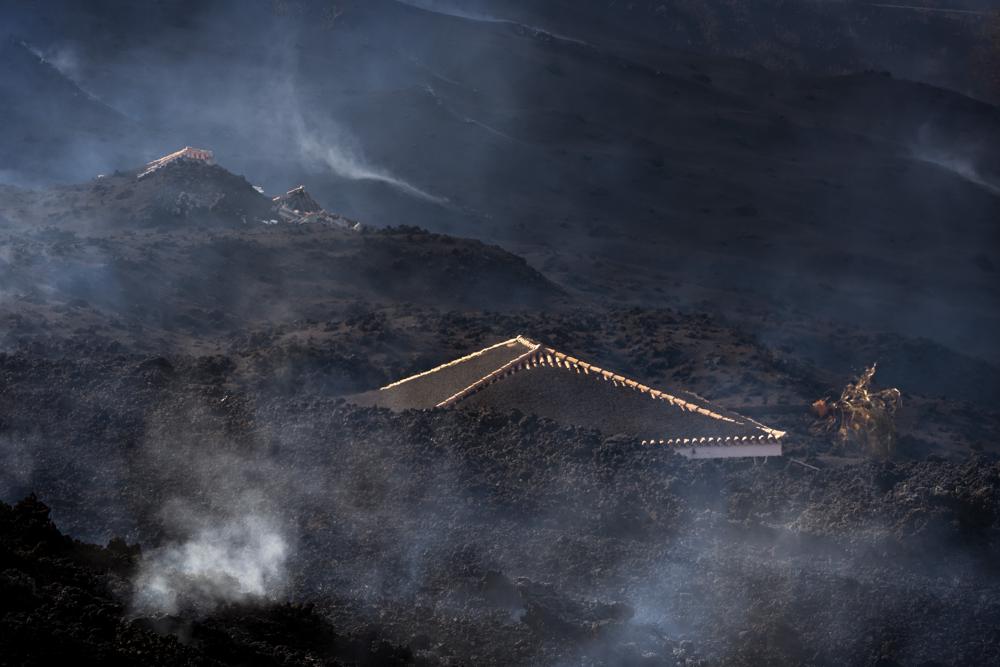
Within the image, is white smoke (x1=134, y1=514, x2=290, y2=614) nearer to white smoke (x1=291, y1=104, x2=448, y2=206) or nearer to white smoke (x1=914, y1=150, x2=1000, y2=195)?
white smoke (x1=291, y1=104, x2=448, y2=206)

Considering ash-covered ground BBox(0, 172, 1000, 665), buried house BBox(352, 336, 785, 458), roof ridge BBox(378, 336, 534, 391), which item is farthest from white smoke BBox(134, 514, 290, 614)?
roof ridge BBox(378, 336, 534, 391)

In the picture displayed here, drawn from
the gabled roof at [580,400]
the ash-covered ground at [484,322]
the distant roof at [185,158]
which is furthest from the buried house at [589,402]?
the distant roof at [185,158]

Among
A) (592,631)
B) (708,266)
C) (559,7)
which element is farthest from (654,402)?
(559,7)

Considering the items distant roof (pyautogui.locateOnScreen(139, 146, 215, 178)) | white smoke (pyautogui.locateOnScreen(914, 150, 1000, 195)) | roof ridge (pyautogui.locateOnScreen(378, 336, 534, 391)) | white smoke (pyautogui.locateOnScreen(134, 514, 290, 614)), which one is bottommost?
white smoke (pyautogui.locateOnScreen(134, 514, 290, 614))

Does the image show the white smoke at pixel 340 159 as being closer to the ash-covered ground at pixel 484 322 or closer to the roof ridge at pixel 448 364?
the ash-covered ground at pixel 484 322

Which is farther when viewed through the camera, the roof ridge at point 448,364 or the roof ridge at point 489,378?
the roof ridge at point 448,364

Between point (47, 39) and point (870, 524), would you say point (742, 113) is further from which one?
point (870, 524)
